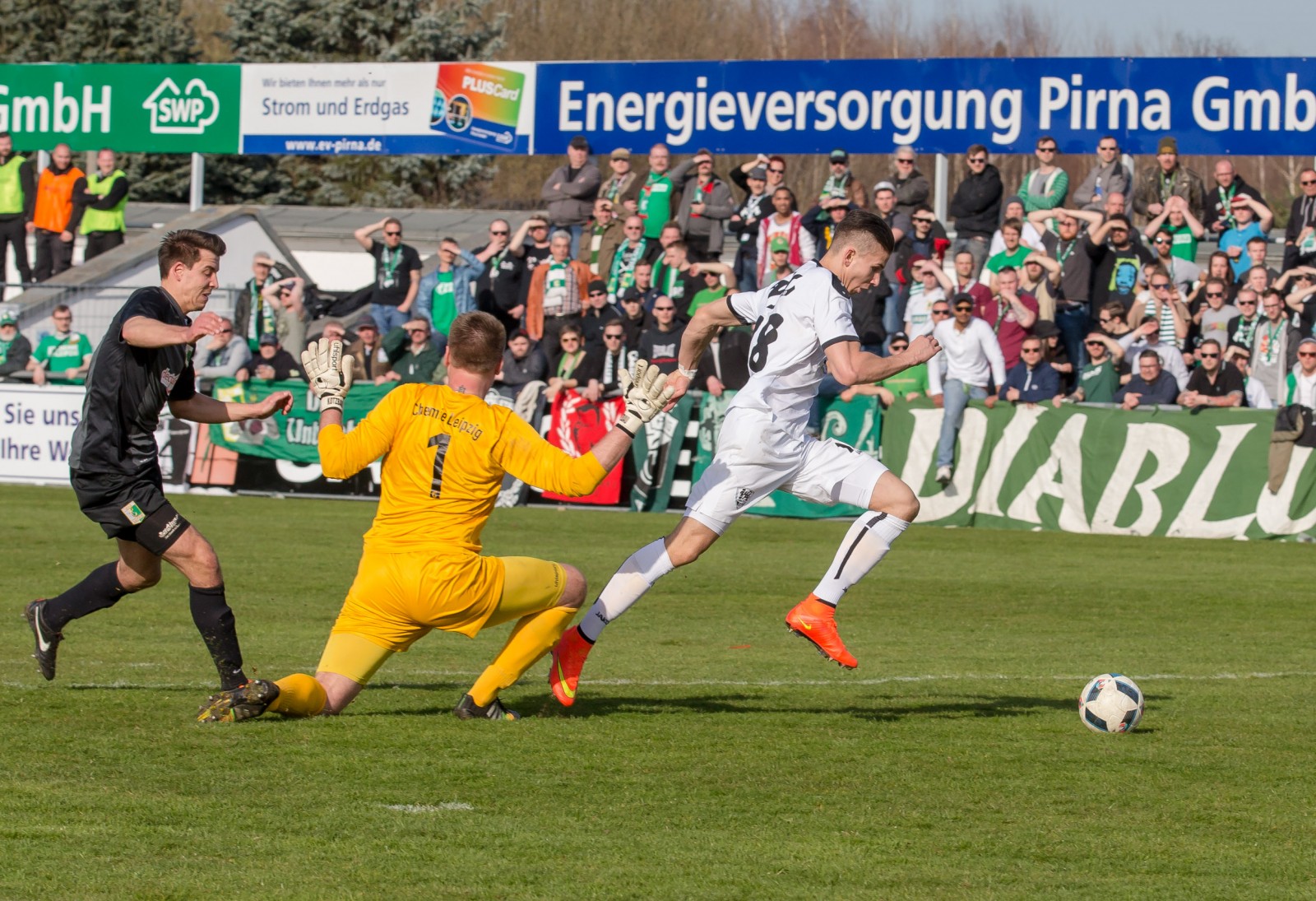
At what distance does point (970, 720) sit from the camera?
26.1 ft

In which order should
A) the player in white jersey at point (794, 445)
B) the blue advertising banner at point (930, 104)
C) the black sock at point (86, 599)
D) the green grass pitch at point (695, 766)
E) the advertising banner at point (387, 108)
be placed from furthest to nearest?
the advertising banner at point (387, 108)
the blue advertising banner at point (930, 104)
the player in white jersey at point (794, 445)
the black sock at point (86, 599)
the green grass pitch at point (695, 766)

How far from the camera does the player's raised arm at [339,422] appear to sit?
6.95m

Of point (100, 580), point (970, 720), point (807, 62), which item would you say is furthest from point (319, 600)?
point (807, 62)

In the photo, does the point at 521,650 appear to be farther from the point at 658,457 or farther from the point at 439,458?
the point at 658,457

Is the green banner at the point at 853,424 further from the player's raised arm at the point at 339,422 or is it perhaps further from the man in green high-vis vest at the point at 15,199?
the man in green high-vis vest at the point at 15,199

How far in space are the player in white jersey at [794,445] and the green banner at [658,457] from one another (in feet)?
37.4

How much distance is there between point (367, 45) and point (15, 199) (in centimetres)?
2233

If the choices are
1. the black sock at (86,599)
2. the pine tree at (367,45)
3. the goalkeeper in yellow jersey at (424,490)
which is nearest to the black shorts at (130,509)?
the black sock at (86,599)

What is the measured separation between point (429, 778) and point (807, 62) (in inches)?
800

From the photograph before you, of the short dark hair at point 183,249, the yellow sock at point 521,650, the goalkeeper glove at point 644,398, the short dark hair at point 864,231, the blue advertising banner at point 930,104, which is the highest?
the blue advertising banner at point 930,104

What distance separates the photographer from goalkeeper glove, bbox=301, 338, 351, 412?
7.05m

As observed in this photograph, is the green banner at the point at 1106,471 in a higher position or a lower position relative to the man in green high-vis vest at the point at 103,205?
lower

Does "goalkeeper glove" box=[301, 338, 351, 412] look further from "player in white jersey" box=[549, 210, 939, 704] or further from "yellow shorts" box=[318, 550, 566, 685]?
"player in white jersey" box=[549, 210, 939, 704]

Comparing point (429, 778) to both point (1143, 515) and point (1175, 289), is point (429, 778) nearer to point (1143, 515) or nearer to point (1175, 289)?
point (1143, 515)
